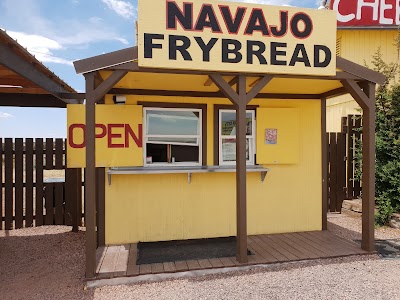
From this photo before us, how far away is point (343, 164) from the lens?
802 centimetres

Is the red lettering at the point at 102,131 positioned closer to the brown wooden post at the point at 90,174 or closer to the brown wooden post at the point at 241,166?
the brown wooden post at the point at 90,174

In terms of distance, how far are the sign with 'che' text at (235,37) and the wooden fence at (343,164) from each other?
13.1 ft

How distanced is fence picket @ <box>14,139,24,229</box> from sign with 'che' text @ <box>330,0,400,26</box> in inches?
391

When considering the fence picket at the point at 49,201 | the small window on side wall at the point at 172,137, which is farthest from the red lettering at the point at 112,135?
the fence picket at the point at 49,201

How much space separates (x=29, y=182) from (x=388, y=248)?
22.4ft

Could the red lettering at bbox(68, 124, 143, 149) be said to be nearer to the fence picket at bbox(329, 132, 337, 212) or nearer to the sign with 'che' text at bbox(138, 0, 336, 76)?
the sign with 'che' text at bbox(138, 0, 336, 76)

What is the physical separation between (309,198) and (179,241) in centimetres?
267

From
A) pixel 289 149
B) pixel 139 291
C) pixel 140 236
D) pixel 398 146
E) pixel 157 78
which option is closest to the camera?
pixel 139 291

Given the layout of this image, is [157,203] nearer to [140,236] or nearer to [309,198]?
[140,236]

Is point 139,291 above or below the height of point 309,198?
below

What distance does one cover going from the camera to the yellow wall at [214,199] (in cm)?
528

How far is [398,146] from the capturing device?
666 cm

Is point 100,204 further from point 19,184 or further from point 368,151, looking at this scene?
point 368,151

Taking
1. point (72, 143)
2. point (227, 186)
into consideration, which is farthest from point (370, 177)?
point (72, 143)
